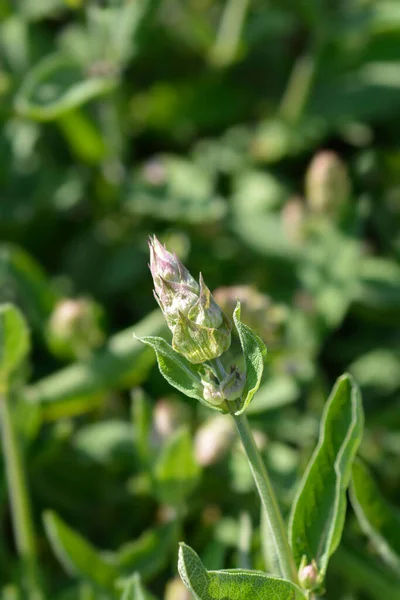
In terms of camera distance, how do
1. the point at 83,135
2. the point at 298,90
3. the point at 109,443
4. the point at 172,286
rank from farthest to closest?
the point at 298,90 < the point at 83,135 < the point at 109,443 < the point at 172,286

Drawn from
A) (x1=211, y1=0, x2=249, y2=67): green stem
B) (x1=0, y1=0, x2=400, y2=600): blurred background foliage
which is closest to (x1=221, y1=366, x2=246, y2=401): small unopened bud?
(x1=0, y1=0, x2=400, y2=600): blurred background foliage

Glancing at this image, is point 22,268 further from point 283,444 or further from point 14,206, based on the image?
point 283,444

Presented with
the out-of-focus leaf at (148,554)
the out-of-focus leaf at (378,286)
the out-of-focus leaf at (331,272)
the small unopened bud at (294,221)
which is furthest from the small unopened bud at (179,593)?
the small unopened bud at (294,221)

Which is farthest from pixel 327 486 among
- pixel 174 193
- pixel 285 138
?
pixel 285 138

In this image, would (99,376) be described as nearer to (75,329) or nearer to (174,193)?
(75,329)

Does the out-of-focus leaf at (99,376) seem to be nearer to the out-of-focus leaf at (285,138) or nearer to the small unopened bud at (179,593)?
the small unopened bud at (179,593)

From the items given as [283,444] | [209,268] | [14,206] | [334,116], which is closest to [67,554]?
[283,444]

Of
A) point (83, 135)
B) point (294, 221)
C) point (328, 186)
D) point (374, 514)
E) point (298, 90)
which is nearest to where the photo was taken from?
point (374, 514)
